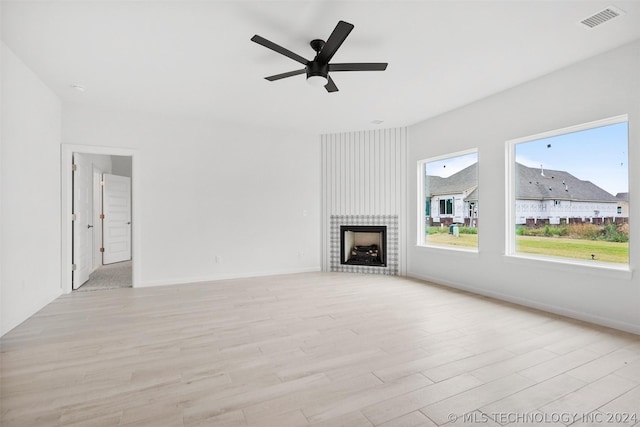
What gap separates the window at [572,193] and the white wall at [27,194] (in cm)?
562

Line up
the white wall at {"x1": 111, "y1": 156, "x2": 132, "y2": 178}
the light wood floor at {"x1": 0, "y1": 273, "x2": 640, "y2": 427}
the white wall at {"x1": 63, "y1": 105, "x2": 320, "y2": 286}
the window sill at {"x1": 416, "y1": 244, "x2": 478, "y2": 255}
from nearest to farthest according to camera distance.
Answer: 1. the light wood floor at {"x1": 0, "y1": 273, "x2": 640, "y2": 427}
2. the window sill at {"x1": 416, "y1": 244, "x2": 478, "y2": 255}
3. the white wall at {"x1": 63, "y1": 105, "x2": 320, "y2": 286}
4. the white wall at {"x1": 111, "y1": 156, "x2": 132, "y2": 178}

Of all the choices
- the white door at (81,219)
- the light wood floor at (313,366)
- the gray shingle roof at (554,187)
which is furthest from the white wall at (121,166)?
the gray shingle roof at (554,187)

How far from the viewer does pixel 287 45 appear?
2.99 m

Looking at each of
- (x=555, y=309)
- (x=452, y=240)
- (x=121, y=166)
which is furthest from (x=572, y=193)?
(x=121, y=166)

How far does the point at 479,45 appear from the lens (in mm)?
2977

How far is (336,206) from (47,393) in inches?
193

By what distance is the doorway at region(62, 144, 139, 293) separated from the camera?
4500 millimetres

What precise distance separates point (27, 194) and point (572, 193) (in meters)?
6.10

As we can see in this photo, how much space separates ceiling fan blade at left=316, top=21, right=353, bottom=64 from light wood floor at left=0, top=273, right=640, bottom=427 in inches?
97.0

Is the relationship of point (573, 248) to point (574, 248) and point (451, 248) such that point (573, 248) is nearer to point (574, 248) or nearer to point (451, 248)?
point (574, 248)

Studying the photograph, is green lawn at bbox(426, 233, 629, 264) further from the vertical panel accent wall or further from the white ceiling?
the white ceiling

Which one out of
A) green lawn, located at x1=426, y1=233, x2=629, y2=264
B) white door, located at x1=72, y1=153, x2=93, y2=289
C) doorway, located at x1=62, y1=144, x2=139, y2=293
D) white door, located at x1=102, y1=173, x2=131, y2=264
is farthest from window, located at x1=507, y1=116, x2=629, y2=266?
white door, located at x1=102, y1=173, x2=131, y2=264

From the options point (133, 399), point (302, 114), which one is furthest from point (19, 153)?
point (302, 114)

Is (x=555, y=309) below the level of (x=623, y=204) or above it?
below
